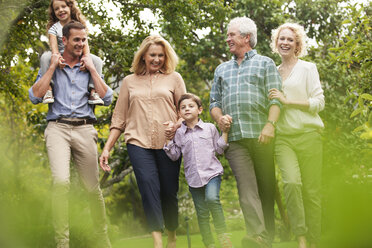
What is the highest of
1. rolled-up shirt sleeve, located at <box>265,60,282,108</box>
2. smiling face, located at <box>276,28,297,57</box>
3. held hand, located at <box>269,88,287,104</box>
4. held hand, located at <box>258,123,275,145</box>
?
smiling face, located at <box>276,28,297,57</box>

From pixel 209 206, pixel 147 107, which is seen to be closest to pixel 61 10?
pixel 147 107

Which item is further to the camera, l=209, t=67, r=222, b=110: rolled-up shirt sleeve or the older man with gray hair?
l=209, t=67, r=222, b=110: rolled-up shirt sleeve

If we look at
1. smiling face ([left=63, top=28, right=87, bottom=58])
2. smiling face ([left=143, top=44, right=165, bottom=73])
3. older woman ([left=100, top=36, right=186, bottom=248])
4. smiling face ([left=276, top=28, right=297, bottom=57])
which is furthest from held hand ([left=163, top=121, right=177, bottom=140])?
smiling face ([left=276, top=28, right=297, bottom=57])

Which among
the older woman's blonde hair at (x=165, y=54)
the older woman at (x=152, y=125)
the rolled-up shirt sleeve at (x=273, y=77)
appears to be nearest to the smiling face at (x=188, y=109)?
the older woman at (x=152, y=125)

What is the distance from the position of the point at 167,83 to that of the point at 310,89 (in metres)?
1.32

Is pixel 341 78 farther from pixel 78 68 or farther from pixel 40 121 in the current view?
pixel 78 68

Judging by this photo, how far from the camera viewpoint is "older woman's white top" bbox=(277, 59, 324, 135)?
4.37m

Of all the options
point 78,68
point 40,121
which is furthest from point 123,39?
point 78,68

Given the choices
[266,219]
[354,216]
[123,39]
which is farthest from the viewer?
[123,39]

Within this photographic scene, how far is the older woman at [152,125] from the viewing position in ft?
14.0

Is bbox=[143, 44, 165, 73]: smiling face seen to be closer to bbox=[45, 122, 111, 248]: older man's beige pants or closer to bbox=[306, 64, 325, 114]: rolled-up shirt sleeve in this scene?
bbox=[45, 122, 111, 248]: older man's beige pants

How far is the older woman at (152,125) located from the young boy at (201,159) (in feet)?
0.41

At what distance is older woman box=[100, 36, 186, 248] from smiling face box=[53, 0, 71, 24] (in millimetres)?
784

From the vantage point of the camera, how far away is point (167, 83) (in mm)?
4488
